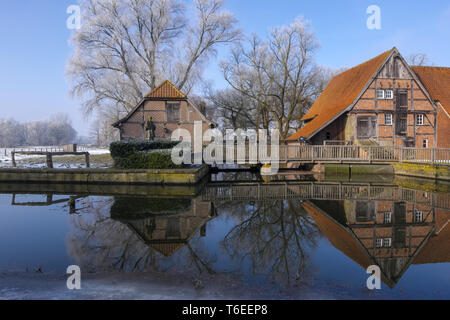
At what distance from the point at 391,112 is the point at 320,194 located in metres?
14.1

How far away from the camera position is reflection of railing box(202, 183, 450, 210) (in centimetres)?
1007

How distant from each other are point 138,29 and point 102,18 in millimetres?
3230

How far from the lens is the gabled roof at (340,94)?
819 inches

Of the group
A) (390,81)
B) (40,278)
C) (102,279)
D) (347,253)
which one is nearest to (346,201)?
(347,253)

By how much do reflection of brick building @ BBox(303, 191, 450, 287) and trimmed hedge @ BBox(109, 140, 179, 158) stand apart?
7.99 meters

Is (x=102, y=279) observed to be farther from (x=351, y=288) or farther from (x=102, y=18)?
(x=102, y=18)

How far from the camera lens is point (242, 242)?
224 inches

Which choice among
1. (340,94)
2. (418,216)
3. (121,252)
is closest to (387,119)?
(340,94)

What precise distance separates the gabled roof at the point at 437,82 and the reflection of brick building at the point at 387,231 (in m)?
16.9

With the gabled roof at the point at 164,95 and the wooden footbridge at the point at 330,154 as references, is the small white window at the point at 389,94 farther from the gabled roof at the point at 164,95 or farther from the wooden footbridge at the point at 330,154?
the gabled roof at the point at 164,95

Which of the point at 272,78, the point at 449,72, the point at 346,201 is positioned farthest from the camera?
the point at 272,78

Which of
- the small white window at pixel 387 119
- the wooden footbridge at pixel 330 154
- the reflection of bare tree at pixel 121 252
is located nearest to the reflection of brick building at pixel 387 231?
the reflection of bare tree at pixel 121 252

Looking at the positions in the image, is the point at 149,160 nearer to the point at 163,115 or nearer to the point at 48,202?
the point at 48,202

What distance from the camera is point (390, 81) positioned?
21266 millimetres
